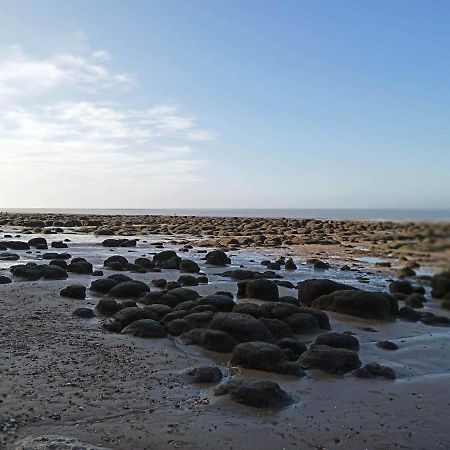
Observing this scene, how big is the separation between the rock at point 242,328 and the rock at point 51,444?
5317 millimetres

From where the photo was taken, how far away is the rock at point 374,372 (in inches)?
371

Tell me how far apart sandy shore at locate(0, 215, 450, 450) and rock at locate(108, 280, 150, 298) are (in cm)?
334

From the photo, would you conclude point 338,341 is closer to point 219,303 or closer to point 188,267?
point 219,303

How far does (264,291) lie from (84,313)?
19.5ft

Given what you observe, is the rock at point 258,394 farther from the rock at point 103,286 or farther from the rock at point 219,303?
the rock at point 103,286

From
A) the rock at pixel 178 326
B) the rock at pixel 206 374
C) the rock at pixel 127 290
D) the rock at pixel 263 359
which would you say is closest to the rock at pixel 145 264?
the rock at pixel 127 290

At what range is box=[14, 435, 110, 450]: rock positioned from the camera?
613cm

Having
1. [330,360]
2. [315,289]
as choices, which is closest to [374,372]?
[330,360]

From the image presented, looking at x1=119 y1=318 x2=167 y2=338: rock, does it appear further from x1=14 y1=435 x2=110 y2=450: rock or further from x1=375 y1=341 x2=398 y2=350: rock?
x1=14 y1=435 x2=110 y2=450: rock

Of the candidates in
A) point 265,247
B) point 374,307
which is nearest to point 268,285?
point 374,307

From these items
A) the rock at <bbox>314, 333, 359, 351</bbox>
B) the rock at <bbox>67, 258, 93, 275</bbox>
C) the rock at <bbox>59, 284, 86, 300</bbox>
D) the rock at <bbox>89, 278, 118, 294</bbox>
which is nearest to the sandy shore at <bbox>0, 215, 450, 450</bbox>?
the rock at <bbox>314, 333, 359, 351</bbox>

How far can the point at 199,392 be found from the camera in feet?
27.8

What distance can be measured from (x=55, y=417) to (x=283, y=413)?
129 inches

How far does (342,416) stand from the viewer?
768 cm
